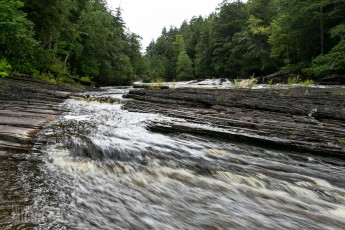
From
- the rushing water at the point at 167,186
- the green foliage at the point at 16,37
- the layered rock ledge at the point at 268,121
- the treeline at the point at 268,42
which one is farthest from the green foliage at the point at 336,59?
the green foliage at the point at 16,37

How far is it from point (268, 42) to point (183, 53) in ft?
95.0

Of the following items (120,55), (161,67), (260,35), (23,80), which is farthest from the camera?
(161,67)

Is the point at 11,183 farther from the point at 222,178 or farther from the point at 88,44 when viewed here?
the point at 88,44

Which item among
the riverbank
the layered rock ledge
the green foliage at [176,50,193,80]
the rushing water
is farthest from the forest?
the rushing water

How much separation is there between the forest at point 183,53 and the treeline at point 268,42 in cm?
8

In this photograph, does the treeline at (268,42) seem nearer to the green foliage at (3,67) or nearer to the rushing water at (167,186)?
the rushing water at (167,186)

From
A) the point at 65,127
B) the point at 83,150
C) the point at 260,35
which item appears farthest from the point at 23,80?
the point at 260,35

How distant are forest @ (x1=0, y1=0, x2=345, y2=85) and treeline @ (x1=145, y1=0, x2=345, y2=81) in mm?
76

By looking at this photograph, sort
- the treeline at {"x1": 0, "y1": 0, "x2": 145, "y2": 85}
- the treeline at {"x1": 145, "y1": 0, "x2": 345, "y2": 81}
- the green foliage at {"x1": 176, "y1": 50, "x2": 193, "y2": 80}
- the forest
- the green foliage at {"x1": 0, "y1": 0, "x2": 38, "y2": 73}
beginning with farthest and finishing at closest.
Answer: the green foliage at {"x1": 176, "y1": 50, "x2": 193, "y2": 80}
the treeline at {"x1": 145, "y1": 0, "x2": 345, "y2": 81}
the forest
the treeline at {"x1": 0, "y1": 0, "x2": 145, "y2": 85}
the green foliage at {"x1": 0, "y1": 0, "x2": 38, "y2": 73}

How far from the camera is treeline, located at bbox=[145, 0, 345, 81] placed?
27.3 m

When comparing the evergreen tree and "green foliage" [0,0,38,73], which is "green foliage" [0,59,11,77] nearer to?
"green foliage" [0,0,38,73]

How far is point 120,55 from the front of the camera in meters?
40.3

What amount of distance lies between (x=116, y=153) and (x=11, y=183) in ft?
6.41

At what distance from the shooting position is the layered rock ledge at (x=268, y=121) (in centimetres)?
585
